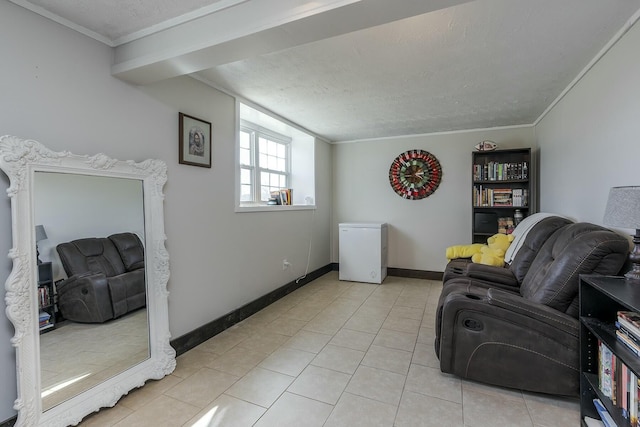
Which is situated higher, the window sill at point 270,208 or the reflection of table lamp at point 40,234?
the window sill at point 270,208

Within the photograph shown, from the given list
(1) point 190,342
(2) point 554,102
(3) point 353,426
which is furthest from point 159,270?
(2) point 554,102

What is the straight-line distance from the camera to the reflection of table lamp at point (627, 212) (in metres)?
1.29

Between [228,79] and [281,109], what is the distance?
0.86 metres

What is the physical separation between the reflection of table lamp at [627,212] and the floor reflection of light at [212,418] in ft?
7.19

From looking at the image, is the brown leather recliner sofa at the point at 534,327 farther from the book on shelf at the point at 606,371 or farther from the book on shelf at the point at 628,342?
the book on shelf at the point at 628,342

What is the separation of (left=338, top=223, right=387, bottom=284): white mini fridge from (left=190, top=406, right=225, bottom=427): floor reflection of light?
2.89 metres

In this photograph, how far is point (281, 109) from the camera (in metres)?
3.27

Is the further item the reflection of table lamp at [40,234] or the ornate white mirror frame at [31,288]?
the reflection of table lamp at [40,234]

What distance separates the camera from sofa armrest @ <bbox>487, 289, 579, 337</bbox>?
5.41ft

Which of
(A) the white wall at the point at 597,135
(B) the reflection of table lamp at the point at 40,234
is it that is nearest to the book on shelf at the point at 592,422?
(A) the white wall at the point at 597,135

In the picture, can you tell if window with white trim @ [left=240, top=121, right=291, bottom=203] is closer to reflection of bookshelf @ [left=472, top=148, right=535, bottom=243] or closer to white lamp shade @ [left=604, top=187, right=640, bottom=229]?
reflection of bookshelf @ [left=472, top=148, right=535, bottom=243]

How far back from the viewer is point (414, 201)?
14.8 feet

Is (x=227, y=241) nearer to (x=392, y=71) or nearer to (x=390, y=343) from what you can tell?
(x=390, y=343)

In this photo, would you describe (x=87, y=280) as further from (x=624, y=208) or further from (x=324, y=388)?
(x=624, y=208)
